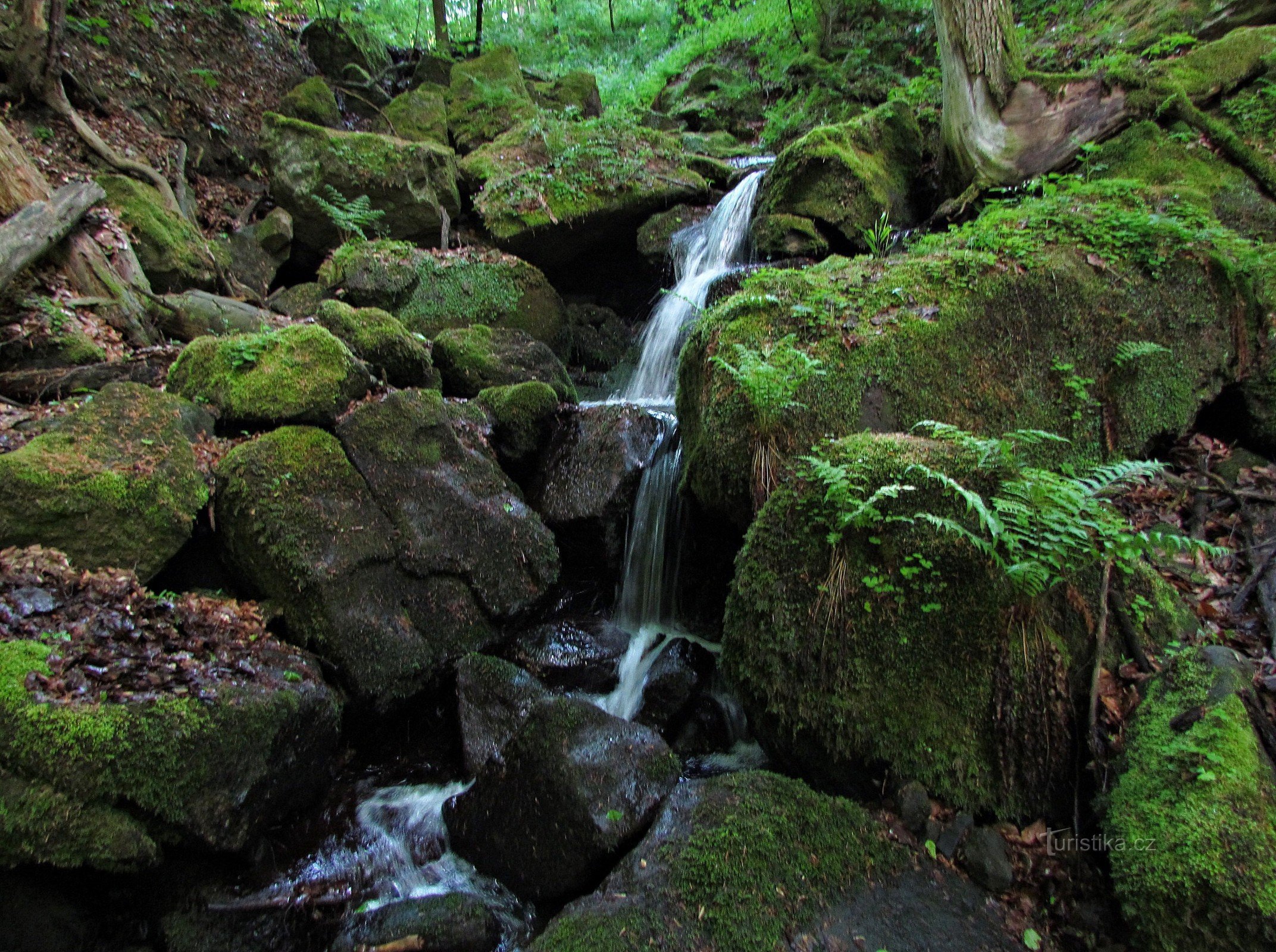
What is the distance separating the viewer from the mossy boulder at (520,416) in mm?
6230

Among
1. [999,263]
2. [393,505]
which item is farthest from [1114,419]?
[393,505]

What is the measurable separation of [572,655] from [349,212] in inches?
314

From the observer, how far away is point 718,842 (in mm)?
2869

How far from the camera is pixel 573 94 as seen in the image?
15.1 m

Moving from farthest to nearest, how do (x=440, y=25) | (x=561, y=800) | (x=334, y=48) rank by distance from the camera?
(x=440, y=25), (x=334, y=48), (x=561, y=800)

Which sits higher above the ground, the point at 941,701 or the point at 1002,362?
the point at 1002,362

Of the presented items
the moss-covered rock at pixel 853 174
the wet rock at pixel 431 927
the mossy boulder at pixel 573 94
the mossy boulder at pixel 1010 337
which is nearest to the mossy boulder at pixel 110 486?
the wet rock at pixel 431 927

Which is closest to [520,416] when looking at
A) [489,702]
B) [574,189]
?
[489,702]

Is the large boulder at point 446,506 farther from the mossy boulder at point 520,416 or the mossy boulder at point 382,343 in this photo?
the mossy boulder at point 382,343

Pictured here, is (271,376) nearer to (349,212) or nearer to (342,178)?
(349,212)

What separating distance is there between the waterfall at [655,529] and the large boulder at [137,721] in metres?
2.25

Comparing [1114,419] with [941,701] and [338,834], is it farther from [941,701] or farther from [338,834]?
[338,834]

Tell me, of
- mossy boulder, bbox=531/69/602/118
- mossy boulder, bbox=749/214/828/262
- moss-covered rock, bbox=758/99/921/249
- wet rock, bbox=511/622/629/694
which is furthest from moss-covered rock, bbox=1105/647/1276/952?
mossy boulder, bbox=531/69/602/118

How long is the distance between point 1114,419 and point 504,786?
4917mm
